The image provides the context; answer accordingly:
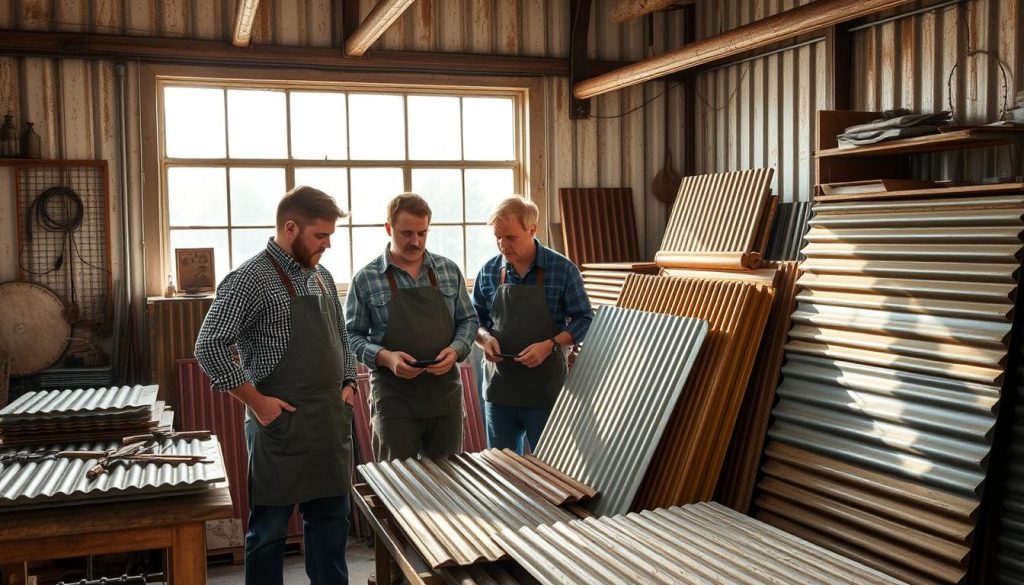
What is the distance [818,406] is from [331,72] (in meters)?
4.43

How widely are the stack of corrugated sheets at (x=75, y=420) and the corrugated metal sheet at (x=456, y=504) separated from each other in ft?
2.71

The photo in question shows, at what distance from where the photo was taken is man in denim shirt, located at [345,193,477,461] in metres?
3.87

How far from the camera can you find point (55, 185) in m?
5.72

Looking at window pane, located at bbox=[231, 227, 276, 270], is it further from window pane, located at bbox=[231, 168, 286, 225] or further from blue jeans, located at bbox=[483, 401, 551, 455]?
blue jeans, located at bbox=[483, 401, 551, 455]

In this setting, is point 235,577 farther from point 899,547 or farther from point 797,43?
point 797,43

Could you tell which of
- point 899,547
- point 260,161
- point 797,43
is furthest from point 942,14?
point 260,161

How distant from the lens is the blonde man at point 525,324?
4.17 m

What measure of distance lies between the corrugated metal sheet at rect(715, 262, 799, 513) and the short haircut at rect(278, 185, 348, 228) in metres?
1.60

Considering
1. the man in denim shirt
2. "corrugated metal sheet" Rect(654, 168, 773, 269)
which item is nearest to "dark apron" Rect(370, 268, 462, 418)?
the man in denim shirt

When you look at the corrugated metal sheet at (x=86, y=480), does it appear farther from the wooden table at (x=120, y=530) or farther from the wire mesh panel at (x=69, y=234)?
the wire mesh panel at (x=69, y=234)

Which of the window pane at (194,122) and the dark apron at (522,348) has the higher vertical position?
the window pane at (194,122)

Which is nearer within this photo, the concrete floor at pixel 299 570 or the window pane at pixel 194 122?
the concrete floor at pixel 299 570

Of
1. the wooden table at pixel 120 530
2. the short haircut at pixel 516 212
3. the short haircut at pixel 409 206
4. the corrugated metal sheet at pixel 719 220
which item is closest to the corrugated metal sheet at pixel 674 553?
the wooden table at pixel 120 530

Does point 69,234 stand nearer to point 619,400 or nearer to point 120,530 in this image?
point 120,530
